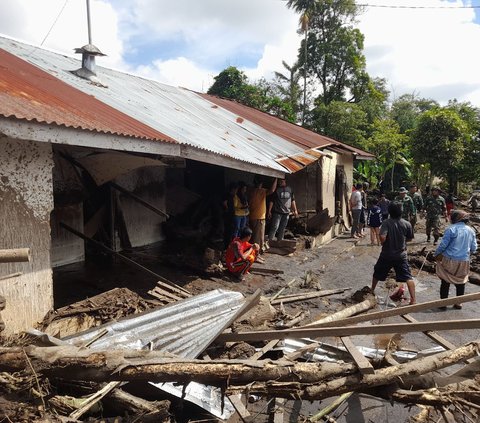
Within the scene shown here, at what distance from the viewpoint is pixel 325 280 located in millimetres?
8680

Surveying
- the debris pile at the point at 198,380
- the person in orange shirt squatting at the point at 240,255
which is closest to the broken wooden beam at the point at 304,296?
the person in orange shirt squatting at the point at 240,255

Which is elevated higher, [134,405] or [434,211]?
[434,211]

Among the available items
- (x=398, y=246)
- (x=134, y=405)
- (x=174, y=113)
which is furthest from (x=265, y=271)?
(x=134, y=405)

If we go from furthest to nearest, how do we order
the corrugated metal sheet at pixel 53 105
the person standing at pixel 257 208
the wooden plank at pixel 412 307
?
the person standing at pixel 257 208 → the corrugated metal sheet at pixel 53 105 → the wooden plank at pixel 412 307

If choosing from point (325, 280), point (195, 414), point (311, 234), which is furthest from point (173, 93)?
point (195, 414)

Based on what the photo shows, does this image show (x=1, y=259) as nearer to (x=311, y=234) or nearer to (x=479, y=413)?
(x=479, y=413)

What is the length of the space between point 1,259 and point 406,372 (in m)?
2.75

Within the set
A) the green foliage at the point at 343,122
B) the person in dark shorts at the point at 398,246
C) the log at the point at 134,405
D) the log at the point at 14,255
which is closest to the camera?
the log at the point at 14,255

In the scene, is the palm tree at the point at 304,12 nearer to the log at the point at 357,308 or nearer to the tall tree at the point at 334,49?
the tall tree at the point at 334,49

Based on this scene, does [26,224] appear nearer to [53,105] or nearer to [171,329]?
[53,105]

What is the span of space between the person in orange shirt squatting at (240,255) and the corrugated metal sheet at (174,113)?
56.2 inches

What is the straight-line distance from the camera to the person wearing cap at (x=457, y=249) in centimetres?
A: 678

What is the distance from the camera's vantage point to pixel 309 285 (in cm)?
789

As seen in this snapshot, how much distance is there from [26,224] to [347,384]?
359 cm
